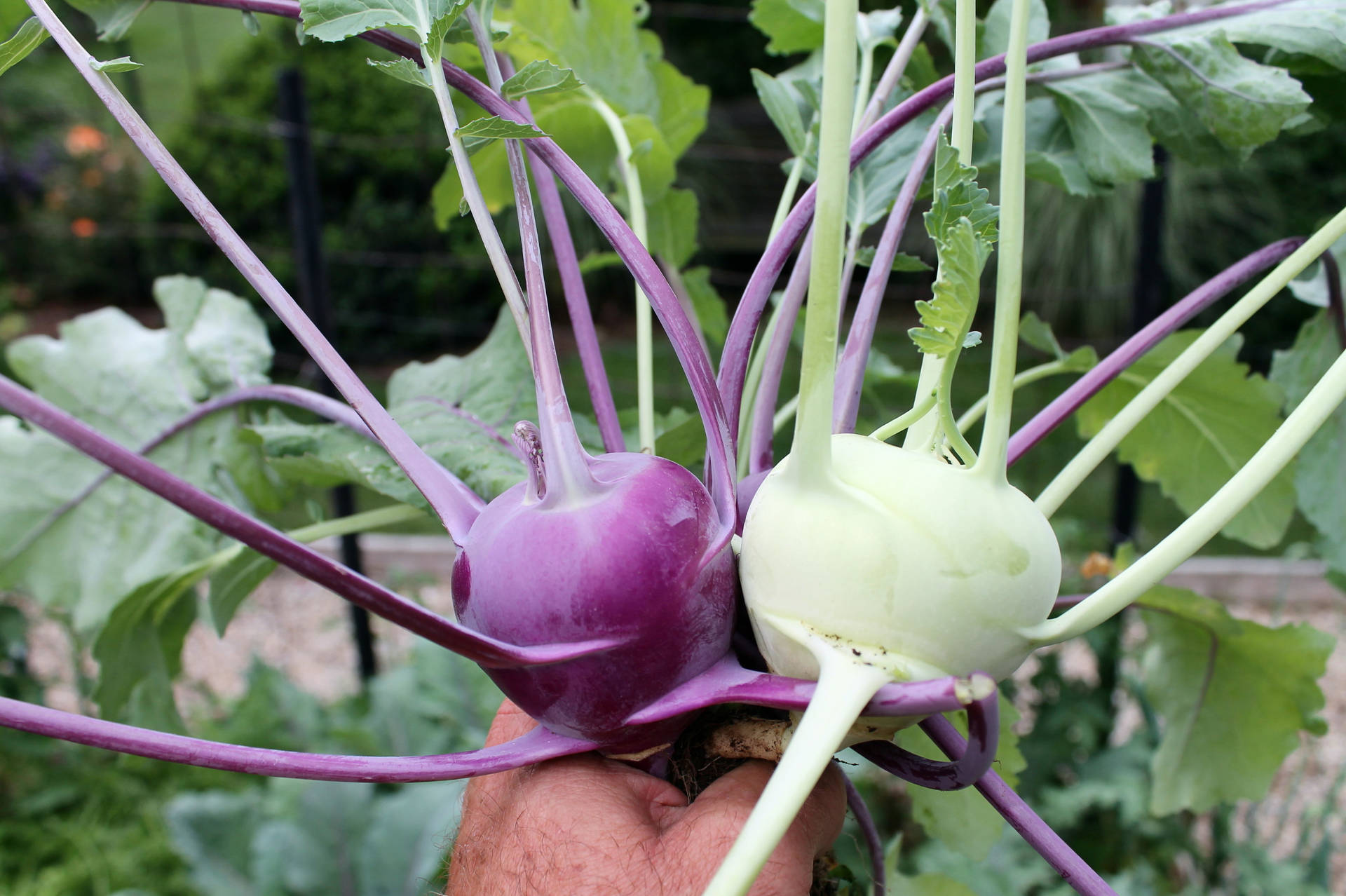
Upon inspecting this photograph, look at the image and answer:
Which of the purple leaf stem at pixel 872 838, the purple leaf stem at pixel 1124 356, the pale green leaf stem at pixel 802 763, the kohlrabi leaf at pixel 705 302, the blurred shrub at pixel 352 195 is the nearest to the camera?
the pale green leaf stem at pixel 802 763

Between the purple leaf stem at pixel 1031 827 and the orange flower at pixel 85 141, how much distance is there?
6.98 m

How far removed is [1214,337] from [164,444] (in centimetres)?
114

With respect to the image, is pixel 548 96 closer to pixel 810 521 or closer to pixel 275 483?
pixel 275 483

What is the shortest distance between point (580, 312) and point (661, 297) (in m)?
0.19

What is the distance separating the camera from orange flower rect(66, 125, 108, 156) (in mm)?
6035

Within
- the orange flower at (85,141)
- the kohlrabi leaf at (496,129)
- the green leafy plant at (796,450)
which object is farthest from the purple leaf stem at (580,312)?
the orange flower at (85,141)

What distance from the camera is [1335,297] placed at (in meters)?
1.00

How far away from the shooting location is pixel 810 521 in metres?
0.54

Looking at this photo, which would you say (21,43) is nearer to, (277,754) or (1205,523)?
(277,754)

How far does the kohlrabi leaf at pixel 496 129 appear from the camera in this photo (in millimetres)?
571

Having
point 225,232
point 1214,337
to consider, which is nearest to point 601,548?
point 225,232

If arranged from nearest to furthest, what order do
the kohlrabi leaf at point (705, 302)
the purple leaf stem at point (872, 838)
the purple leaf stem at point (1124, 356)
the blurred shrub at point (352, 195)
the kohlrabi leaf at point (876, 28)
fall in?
the purple leaf stem at point (1124, 356), the purple leaf stem at point (872, 838), the kohlrabi leaf at point (876, 28), the kohlrabi leaf at point (705, 302), the blurred shrub at point (352, 195)

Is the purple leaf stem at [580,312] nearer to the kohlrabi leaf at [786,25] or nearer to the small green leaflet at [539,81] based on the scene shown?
the small green leaflet at [539,81]

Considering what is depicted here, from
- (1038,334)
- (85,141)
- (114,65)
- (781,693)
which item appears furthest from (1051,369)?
(85,141)
